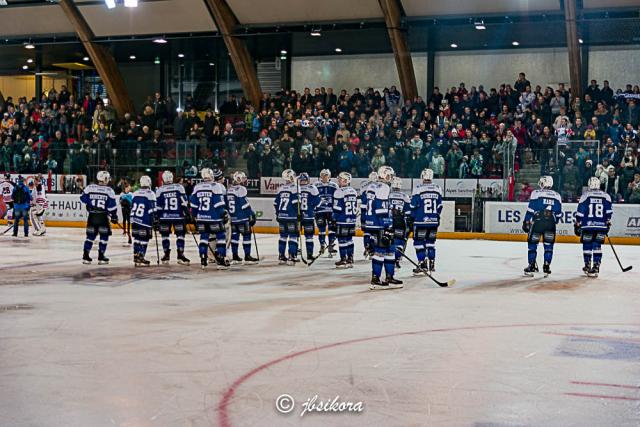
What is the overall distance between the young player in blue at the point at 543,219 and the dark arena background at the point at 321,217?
37mm

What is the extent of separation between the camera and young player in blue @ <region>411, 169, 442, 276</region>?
14.4 meters

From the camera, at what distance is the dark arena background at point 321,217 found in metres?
6.37

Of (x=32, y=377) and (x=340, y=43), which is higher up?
(x=340, y=43)

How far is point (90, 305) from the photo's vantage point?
1047 cm

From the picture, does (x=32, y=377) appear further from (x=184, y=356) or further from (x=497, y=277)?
(x=497, y=277)

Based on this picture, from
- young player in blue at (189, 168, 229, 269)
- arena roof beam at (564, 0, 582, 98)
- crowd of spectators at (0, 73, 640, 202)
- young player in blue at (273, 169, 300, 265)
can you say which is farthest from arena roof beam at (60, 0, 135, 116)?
young player in blue at (189, 168, 229, 269)

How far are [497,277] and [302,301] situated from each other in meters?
4.67

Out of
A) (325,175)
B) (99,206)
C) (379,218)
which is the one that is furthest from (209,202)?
(379,218)

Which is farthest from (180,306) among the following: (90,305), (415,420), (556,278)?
(556,278)

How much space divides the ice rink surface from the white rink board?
335 inches

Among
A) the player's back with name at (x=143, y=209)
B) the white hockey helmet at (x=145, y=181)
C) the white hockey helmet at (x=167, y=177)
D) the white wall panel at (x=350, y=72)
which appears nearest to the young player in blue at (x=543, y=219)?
the white hockey helmet at (x=167, y=177)

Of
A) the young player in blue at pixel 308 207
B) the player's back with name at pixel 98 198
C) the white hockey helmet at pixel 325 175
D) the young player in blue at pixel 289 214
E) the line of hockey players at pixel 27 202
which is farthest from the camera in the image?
the line of hockey players at pixel 27 202

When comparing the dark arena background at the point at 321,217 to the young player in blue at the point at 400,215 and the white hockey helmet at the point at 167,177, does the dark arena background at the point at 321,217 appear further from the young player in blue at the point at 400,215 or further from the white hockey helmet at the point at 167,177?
the white hockey helmet at the point at 167,177

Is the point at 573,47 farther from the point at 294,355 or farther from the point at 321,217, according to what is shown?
the point at 294,355
